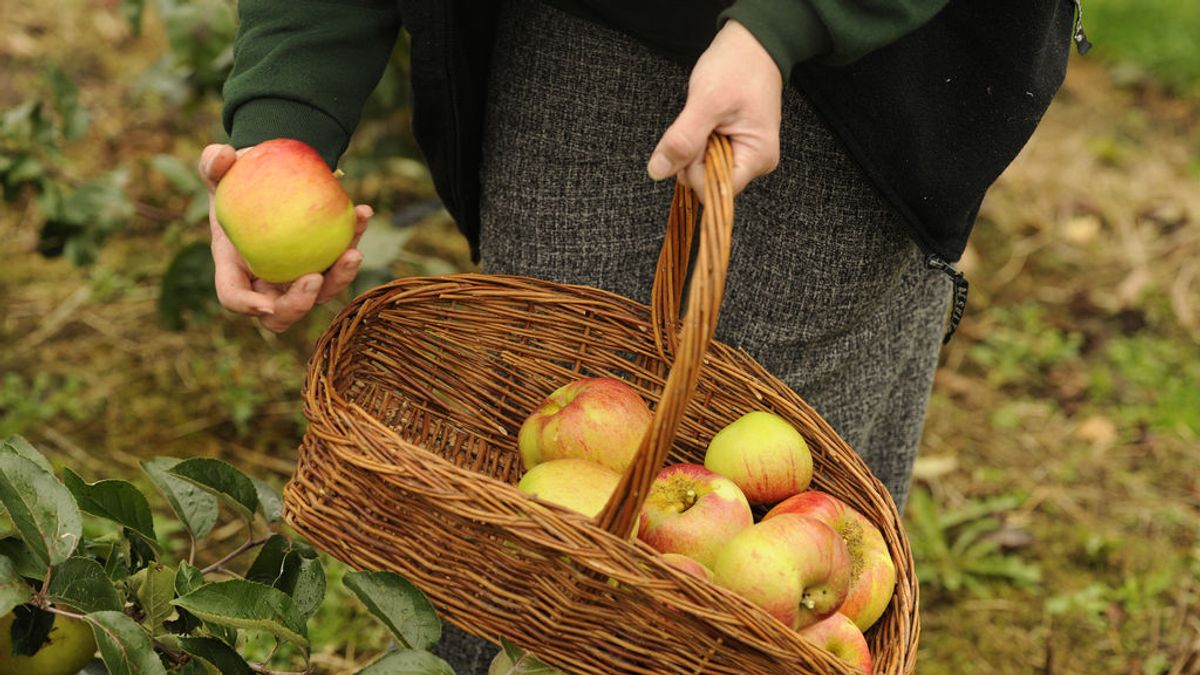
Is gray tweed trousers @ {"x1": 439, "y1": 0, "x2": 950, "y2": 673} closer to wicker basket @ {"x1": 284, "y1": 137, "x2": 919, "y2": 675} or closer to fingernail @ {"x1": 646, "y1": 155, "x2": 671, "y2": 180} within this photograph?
wicker basket @ {"x1": 284, "y1": 137, "x2": 919, "y2": 675}

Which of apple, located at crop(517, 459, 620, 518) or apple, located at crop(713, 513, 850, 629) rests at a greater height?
apple, located at crop(713, 513, 850, 629)

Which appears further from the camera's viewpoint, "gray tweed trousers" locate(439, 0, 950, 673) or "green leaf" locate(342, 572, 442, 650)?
"gray tweed trousers" locate(439, 0, 950, 673)

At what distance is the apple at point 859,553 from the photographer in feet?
3.65

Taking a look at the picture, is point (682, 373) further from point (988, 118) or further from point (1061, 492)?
point (1061, 492)

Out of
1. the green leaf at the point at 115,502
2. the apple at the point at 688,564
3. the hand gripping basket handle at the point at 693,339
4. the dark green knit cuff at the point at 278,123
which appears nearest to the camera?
the hand gripping basket handle at the point at 693,339

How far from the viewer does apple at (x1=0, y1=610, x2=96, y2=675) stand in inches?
42.2

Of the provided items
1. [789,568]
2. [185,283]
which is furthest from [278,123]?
[185,283]

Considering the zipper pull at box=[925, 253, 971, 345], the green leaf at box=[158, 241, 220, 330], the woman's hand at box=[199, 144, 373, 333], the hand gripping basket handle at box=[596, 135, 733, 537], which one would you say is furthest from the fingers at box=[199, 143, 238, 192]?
the green leaf at box=[158, 241, 220, 330]

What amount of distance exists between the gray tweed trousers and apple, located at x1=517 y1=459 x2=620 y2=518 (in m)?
0.37

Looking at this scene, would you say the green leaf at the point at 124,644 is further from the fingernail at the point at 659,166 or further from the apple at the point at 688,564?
the fingernail at the point at 659,166

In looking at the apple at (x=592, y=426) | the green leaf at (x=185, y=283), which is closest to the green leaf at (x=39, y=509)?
the apple at (x=592, y=426)

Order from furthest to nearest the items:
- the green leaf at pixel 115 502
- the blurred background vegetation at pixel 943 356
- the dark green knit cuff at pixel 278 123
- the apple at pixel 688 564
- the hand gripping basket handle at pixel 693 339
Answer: the blurred background vegetation at pixel 943 356 < the dark green knit cuff at pixel 278 123 < the green leaf at pixel 115 502 < the apple at pixel 688 564 < the hand gripping basket handle at pixel 693 339

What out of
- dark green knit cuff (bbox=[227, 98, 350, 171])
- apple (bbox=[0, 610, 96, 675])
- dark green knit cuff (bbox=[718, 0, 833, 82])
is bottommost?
apple (bbox=[0, 610, 96, 675])

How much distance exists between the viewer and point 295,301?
→ 1156mm
